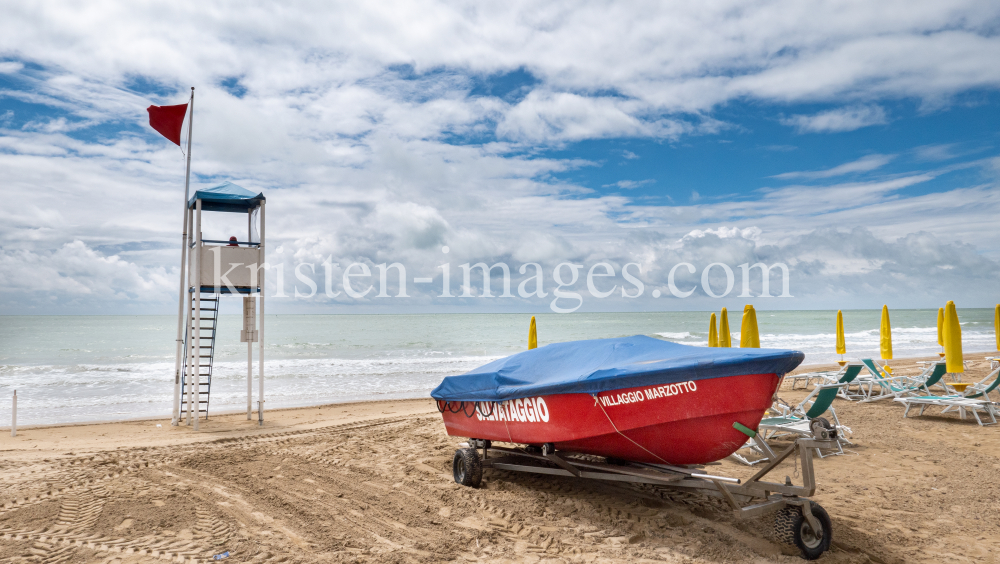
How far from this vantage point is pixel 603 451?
553 cm

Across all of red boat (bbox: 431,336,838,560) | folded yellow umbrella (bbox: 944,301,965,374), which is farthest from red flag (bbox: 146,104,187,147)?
folded yellow umbrella (bbox: 944,301,965,374)

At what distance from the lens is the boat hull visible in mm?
4773

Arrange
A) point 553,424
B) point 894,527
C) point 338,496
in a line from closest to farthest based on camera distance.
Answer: point 894,527 < point 553,424 < point 338,496

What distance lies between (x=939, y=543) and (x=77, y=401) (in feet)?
58.7

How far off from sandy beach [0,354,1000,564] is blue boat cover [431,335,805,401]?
113cm

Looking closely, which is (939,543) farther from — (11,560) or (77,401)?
(77,401)

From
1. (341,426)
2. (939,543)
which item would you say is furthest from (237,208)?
(939,543)

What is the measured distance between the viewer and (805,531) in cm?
443

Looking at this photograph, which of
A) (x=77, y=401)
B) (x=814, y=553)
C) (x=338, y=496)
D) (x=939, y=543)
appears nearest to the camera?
(x=814, y=553)

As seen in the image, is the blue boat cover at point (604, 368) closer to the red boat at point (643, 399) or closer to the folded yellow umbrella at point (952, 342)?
the red boat at point (643, 399)

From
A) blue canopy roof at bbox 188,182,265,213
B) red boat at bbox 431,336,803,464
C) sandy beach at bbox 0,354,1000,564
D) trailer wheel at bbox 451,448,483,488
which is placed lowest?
sandy beach at bbox 0,354,1000,564

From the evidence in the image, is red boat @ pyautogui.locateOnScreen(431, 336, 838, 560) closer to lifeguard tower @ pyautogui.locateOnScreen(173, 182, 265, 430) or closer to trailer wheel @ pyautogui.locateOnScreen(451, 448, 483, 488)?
trailer wheel @ pyautogui.locateOnScreen(451, 448, 483, 488)

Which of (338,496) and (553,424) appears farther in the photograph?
(338,496)

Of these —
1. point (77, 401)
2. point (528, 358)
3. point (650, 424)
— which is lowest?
point (77, 401)
